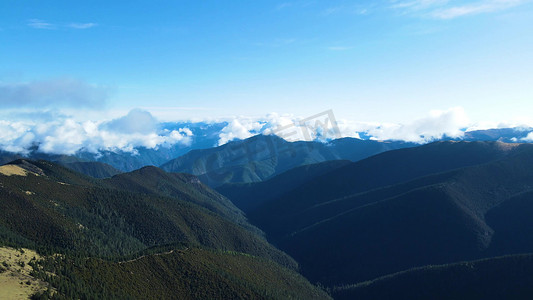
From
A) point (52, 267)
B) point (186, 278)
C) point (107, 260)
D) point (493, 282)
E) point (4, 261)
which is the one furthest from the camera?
point (493, 282)

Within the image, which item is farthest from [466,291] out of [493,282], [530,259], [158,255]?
[158,255]

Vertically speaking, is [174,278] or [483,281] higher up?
[174,278]

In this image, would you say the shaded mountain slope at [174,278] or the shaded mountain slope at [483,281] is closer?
the shaded mountain slope at [174,278]

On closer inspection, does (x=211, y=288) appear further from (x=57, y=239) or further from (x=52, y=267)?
(x=57, y=239)

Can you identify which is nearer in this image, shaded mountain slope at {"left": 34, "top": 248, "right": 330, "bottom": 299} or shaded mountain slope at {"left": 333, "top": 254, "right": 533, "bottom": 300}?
shaded mountain slope at {"left": 34, "top": 248, "right": 330, "bottom": 299}

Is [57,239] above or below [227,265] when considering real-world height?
above

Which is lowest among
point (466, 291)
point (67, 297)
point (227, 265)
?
point (466, 291)

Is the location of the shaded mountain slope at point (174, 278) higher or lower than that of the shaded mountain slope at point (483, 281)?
higher

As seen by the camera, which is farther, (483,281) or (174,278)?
(483,281)

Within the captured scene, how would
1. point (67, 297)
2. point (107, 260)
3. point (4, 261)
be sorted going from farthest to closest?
point (107, 260)
point (4, 261)
point (67, 297)

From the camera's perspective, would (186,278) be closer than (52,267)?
No

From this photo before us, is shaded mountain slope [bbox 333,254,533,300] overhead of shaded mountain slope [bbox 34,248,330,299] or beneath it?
beneath
